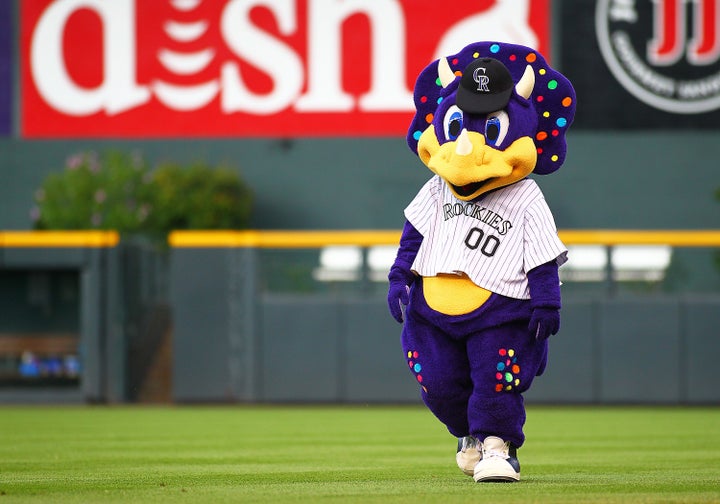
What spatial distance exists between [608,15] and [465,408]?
17827 mm

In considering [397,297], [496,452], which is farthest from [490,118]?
[496,452]

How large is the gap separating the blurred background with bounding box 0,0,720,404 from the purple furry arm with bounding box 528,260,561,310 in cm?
1064

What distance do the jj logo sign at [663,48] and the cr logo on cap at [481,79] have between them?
17300 mm

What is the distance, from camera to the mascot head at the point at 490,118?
20.1ft

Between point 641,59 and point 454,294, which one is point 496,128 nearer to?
point 454,294

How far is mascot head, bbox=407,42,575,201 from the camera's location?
20.1 ft

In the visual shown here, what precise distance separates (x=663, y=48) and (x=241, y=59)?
23.0ft

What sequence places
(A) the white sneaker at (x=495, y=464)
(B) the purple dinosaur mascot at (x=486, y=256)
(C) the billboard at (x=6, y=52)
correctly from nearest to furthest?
(A) the white sneaker at (x=495, y=464) → (B) the purple dinosaur mascot at (x=486, y=256) → (C) the billboard at (x=6, y=52)

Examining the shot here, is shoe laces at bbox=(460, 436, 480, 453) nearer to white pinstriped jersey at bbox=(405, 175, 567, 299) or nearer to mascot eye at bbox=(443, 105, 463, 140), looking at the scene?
white pinstriped jersey at bbox=(405, 175, 567, 299)

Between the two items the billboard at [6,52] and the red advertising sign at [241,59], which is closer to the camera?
the red advertising sign at [241,59]

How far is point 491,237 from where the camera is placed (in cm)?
620

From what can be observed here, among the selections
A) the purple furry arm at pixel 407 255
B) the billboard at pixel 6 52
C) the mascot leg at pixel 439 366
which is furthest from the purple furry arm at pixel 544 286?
the billboard at pixel 6 52

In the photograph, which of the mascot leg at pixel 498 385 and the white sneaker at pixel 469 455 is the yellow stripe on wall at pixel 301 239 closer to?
the white sneaker at pixel 469 455

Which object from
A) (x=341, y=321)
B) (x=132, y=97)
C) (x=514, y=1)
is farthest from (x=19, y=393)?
(x=514, y=1)
